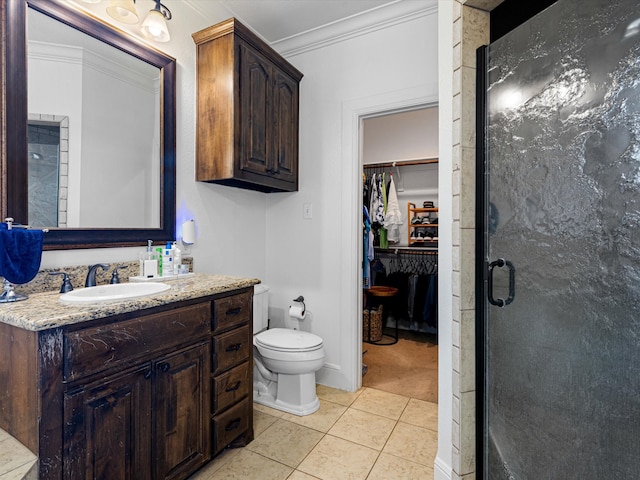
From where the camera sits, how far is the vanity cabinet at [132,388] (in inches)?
39.1

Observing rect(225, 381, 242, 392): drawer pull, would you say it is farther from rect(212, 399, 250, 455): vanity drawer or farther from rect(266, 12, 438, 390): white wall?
rect(266, 12, 438, 390): white wall

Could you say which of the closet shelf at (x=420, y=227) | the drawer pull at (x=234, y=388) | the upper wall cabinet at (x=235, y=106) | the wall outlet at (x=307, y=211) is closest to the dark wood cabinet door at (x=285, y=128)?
the upper wall cabinet at (x=235, y=106)

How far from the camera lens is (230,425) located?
1.65 metres

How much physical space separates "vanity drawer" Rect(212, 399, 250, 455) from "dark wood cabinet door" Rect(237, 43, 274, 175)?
1.36m

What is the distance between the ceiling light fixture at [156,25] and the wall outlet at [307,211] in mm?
1376

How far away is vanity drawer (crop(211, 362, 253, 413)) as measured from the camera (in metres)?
1.56

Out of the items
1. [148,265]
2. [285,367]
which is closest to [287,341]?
[285,367]

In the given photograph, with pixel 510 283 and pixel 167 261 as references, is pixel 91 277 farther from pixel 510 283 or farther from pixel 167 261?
pixel 510 283

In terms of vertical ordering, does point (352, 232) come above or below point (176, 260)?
above

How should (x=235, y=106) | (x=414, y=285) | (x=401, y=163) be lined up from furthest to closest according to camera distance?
(x=401, y=163) → (x=414, y=285) → (x=235, y=106)

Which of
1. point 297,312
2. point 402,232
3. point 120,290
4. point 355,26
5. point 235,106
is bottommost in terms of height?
point 297,312

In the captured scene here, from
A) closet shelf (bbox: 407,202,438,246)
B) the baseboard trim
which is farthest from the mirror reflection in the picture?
closet shelf (bbox: 407,202,438,246)

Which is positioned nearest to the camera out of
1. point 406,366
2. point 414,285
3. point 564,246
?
point 564,246

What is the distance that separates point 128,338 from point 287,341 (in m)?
1.12
